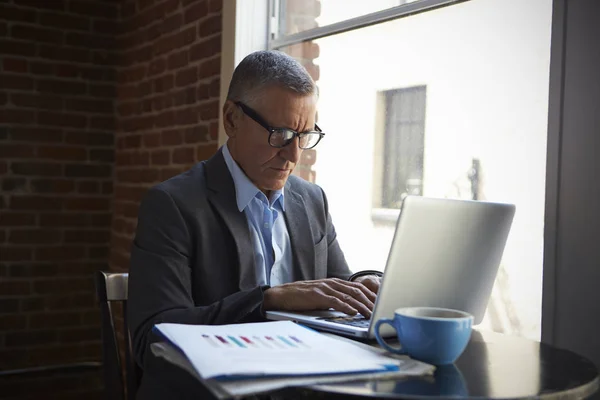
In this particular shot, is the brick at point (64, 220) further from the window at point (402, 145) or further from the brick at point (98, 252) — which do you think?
the window at point (402, 145)

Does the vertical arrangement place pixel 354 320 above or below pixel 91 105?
below

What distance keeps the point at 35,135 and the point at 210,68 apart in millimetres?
1244

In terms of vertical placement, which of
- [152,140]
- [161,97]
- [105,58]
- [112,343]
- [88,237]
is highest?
[105,58]

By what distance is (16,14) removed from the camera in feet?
11.9

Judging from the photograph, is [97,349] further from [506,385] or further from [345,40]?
[506,385]

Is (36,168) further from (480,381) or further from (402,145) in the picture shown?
(480,381)

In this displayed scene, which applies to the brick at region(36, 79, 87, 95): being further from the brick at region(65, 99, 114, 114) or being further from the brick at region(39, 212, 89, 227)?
the brick at region(39, 212, 89, 227)

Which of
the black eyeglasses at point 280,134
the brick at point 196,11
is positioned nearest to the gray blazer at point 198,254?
the black eyeglasses at point 280,134

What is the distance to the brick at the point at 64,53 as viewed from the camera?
12.1ft

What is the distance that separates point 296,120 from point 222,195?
276mm

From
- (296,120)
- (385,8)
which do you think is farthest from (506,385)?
(385,8)

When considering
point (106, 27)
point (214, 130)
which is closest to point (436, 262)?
point (214, 130)

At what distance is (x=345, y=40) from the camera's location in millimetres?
2557

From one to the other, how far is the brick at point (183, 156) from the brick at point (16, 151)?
0.93 metres
